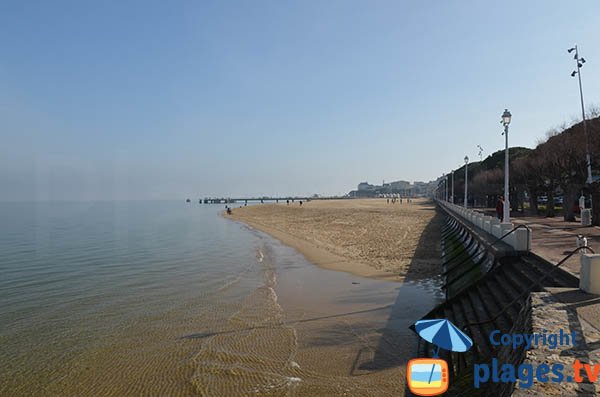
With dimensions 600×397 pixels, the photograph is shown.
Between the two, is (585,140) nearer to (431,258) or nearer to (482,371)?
(431,258)

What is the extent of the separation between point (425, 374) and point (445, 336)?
1.03 metres

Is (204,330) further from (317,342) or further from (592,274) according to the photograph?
(592,274)

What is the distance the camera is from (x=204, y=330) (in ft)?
33.8

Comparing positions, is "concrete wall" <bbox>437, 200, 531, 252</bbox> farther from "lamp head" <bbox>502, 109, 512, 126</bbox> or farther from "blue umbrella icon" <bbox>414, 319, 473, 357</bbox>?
"blue umbrella icon" <bbox>414, 319, 473, 357</bbox>

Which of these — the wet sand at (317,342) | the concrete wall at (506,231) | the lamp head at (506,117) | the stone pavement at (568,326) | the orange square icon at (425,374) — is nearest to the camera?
the stone pavement at (568,326)

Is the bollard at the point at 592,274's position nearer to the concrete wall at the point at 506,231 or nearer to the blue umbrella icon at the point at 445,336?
the blue umbrella icon at the point at 445,336

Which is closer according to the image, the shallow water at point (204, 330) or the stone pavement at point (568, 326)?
the stone pavement at point (568, 326)

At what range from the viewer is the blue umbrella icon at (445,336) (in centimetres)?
519

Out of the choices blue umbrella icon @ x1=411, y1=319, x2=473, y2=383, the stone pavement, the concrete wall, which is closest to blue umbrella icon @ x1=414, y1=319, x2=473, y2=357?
blue umbrella icon @ x1=411, y1=319, x2=473, y2=383

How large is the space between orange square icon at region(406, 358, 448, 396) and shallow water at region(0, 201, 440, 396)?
101 inches

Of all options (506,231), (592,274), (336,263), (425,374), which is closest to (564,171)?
(506,231)

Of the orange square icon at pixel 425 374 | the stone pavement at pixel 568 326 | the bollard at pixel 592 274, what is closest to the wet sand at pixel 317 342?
the orange square icon at pixel 425 374

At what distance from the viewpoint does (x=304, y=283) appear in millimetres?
15547

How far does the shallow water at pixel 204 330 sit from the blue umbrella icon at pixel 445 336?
6.58 ft
